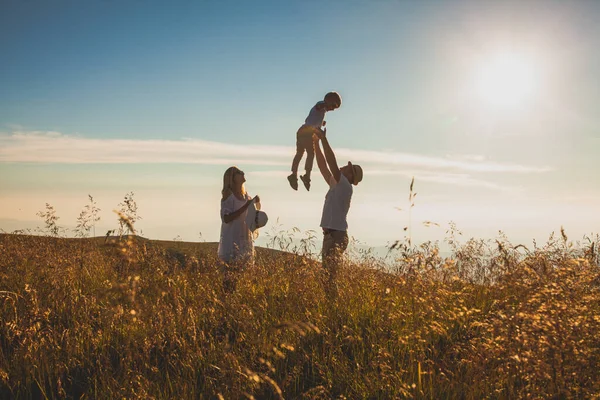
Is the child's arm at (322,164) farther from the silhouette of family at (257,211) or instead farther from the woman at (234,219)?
the woman at (234,219)

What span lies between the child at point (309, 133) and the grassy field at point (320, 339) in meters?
3.05

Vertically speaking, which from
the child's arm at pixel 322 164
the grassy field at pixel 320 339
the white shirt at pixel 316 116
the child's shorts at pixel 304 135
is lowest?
the grassy field at pixel 320 339

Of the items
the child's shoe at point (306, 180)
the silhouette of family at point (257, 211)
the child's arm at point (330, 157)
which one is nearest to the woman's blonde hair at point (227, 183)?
the silhouette of family at point (257, 211)

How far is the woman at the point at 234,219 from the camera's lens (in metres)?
6.84

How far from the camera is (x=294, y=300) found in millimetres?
4441

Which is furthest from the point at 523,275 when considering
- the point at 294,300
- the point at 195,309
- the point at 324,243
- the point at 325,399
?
the point at 324,243

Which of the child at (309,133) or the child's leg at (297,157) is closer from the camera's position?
the child at (309,133)

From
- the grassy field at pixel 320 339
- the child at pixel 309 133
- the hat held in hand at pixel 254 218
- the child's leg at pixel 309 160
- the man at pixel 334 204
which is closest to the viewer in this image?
the grassy field at pixel 320 339

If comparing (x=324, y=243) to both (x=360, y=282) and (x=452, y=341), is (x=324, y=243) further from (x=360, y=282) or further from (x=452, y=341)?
(x=452, y=341)

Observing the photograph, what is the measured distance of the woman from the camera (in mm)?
6844

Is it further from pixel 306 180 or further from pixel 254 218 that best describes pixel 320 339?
pixel 306 180

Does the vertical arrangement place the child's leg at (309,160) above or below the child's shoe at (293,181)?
above

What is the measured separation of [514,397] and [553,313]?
1.83 feet

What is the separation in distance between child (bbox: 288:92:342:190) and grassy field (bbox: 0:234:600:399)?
3.05 metres
